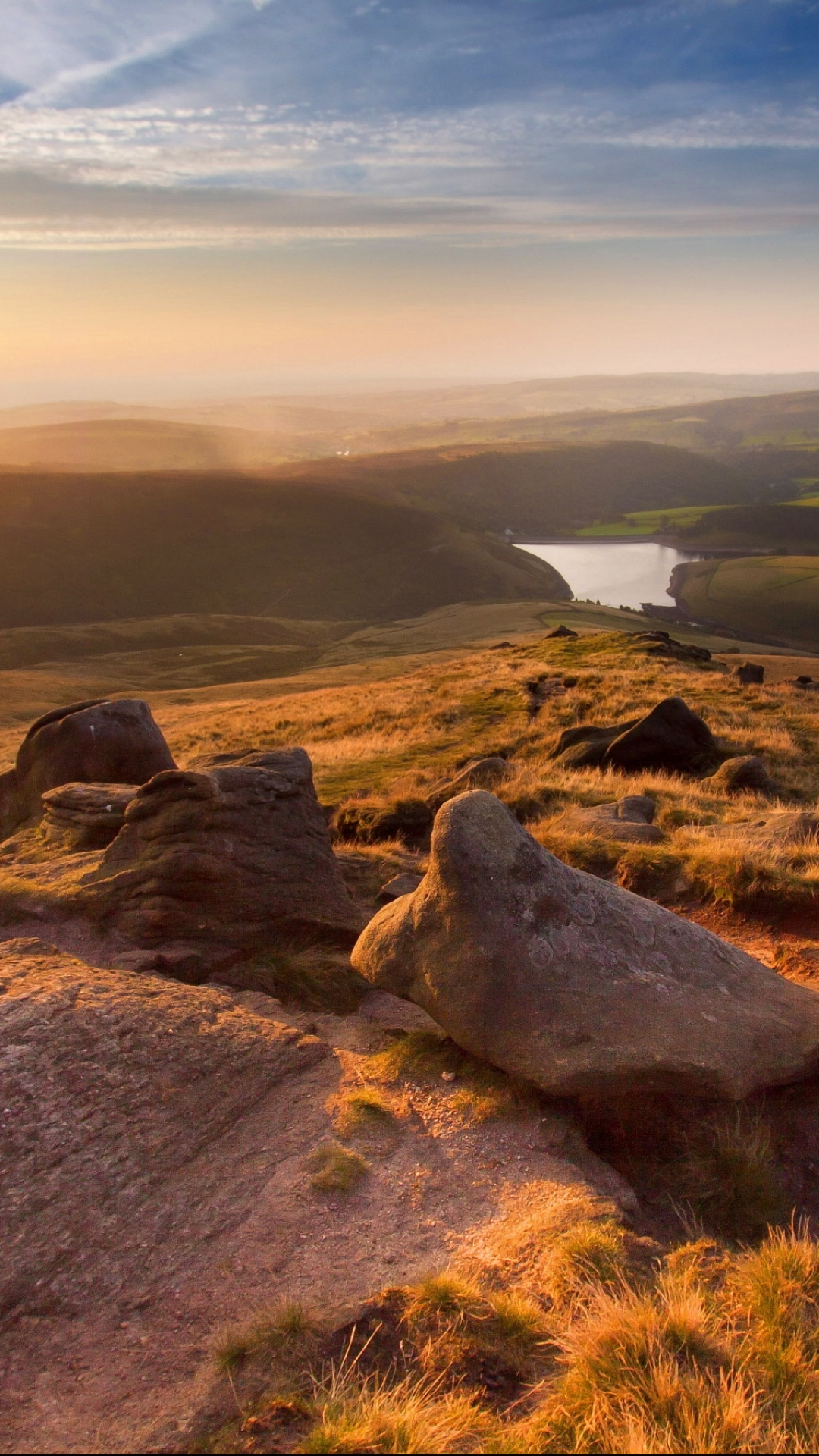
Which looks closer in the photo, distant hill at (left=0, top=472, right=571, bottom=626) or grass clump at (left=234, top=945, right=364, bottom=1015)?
grass clump at (left=234, top=945, right=364, bottom=1015)

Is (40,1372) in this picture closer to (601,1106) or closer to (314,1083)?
(314,1083)

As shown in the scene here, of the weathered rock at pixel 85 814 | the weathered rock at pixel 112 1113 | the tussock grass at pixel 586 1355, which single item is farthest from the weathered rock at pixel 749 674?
the tussock grass at pixel 586 1355

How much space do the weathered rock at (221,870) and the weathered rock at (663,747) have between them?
10.4 m

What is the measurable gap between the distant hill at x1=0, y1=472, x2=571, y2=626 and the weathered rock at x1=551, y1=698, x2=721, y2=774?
13948 centimetres

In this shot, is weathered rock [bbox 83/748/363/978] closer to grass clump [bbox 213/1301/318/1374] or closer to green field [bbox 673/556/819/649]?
grass clump [bbox 213/1301/318/1374]

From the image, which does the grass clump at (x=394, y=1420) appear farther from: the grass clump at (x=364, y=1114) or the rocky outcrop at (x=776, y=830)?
the rocky outcrop at (x=776, y=830)

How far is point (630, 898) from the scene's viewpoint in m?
8.80

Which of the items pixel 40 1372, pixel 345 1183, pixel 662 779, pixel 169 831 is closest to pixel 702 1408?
pixel 345 1183

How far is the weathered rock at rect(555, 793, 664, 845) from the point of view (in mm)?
14113

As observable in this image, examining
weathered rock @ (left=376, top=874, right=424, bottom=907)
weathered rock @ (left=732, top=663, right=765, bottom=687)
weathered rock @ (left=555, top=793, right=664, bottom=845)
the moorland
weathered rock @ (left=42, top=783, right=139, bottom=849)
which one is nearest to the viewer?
the moorland

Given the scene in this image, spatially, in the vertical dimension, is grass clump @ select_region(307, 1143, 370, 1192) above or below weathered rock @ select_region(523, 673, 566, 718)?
above

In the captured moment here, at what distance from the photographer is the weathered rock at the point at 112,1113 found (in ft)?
19.2

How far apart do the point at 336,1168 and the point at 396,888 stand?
232 inches

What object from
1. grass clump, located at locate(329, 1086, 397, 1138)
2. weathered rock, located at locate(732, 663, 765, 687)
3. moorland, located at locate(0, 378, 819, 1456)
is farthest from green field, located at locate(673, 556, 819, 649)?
grass clump, located at locate(329, 1086, 397, 1138)
